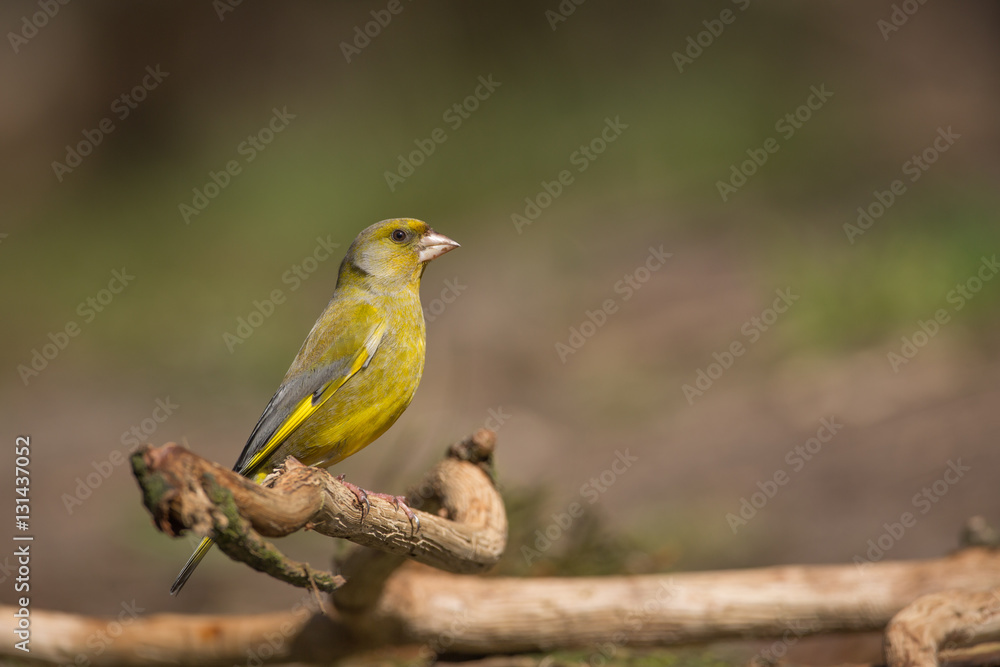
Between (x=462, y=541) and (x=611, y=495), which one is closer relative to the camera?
(x=462, y=541)

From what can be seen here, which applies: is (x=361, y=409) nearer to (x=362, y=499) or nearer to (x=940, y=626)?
(x=362, y=499)

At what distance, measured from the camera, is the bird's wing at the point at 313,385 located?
10.0 ft

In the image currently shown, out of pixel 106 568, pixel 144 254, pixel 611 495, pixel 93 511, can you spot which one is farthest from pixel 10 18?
pixel 611 495

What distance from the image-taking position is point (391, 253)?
3.48 metres

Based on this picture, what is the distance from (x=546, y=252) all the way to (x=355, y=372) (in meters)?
8.12

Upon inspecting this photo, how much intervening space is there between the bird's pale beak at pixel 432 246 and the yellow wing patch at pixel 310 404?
15.7 inches

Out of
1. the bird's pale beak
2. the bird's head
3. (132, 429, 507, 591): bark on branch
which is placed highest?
the bird's pale beak

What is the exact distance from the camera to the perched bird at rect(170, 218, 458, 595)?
308 cm

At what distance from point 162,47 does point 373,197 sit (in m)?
4.94

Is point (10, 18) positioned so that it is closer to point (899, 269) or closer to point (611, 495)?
point (611, 495)

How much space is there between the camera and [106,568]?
649 centimetres

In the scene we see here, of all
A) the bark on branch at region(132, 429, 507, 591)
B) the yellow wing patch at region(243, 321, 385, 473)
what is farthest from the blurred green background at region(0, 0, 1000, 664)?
the yellow wing patch at region(243, 321, 385, 473)

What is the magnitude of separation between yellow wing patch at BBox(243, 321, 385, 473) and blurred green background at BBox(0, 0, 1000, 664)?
233 cm

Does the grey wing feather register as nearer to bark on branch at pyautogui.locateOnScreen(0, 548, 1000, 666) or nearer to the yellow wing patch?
the yellow wing patch
